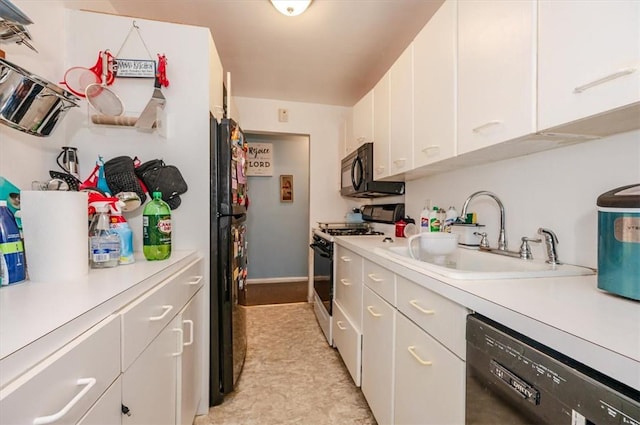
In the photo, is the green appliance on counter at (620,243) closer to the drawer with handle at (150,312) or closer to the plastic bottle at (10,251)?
the drawer with handle at (150,312)

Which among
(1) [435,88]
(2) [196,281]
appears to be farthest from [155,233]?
(1) [435,88]

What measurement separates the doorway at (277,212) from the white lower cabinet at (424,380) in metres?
3.22

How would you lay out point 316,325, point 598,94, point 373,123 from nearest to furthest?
point 598,94
point 373,123
point 316,325

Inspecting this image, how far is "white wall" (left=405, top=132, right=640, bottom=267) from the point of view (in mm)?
938

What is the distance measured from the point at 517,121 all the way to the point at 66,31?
202cm

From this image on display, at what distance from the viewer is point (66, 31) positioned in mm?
1379

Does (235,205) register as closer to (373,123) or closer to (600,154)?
(373,123)

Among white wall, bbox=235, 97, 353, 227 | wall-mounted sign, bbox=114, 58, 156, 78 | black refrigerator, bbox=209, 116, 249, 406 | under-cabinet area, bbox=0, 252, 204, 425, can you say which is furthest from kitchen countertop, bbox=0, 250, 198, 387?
white wall, bbox=235, 97, 353, 227

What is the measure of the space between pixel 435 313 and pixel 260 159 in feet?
12.5

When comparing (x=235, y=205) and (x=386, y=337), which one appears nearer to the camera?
(x=386, y=337)

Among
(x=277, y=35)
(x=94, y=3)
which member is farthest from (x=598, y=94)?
(x=94, y=3)

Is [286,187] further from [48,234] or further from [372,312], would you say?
[48,234]

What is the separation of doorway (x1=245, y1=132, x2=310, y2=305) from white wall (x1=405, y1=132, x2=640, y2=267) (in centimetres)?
318

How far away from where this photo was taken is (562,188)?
1100 mm
